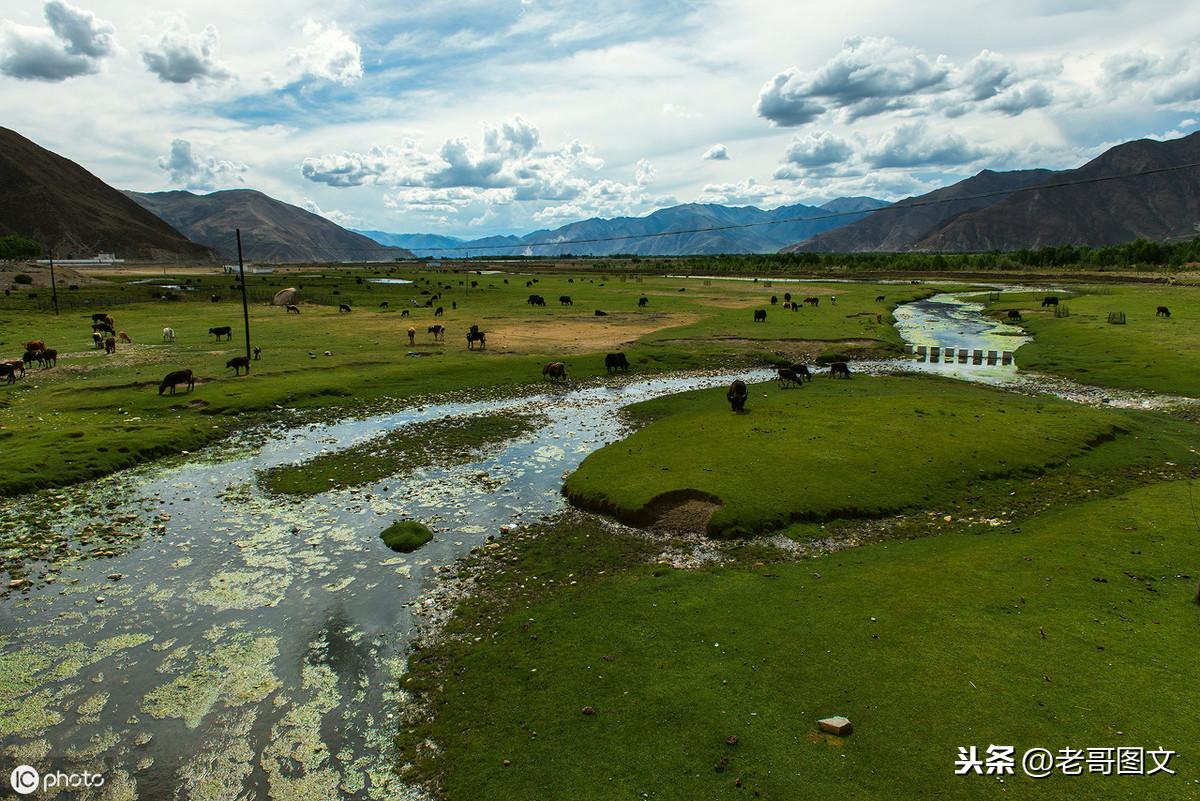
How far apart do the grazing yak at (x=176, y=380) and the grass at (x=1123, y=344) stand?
183 feet

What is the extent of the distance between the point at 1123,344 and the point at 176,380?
66.9m

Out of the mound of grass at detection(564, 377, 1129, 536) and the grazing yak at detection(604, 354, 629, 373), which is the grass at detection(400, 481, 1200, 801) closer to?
the mound of grass at detection(564, 377, 1129, 536)

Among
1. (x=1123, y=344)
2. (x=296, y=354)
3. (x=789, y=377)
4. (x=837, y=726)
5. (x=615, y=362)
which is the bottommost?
(x=837, y=726)

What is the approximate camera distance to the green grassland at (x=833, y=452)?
20.4 meters

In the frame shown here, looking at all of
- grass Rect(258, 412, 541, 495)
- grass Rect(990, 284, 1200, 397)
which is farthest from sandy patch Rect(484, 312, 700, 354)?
grass Rect(990, 284, 1200, 397)

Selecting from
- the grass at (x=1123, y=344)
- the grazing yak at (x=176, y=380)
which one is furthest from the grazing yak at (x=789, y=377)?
the grazing yak at (x=176, y=380)

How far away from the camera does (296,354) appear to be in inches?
1903

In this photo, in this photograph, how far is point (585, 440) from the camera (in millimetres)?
29391

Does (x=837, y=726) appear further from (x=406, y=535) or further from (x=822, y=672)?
(x=406, y=535)

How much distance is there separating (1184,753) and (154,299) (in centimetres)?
11208

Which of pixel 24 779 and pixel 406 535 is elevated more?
pixel 406 535

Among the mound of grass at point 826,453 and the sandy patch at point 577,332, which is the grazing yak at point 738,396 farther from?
the sandy patch at point 577,332

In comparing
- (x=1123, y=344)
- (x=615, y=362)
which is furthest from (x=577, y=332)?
(x=1123, y=344)

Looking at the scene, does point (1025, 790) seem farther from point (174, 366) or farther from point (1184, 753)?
point (174, 366)
